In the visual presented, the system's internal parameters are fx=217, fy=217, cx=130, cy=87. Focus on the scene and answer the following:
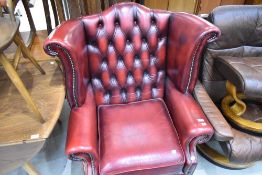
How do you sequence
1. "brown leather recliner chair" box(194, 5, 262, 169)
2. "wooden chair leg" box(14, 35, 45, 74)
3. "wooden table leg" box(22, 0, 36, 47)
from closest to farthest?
"brown leather recliner chair" box(194, 5, 262, 169) < "wooden chair leg" box(14, 35, 45, 74) < "wooden table leg" box(22, 0, 36, 47)

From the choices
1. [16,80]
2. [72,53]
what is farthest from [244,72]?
[16,80]

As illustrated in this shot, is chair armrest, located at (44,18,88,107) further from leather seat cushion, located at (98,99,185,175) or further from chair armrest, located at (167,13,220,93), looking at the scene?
chair armrest, located at (167,13,220,93)

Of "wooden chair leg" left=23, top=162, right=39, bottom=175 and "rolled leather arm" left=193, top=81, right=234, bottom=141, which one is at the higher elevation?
"rolled leather arm" left=193, top=81, right=234, bottom=141

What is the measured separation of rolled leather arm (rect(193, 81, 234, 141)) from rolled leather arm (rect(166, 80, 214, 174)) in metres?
0.06

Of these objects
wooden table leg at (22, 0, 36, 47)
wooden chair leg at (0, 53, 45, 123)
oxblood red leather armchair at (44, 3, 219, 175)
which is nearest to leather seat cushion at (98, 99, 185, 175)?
oxblood red leather armchair at (44, 3, 219, 175)

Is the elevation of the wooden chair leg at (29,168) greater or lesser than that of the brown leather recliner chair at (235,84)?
lesser

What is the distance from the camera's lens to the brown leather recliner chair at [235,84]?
1.23 meters

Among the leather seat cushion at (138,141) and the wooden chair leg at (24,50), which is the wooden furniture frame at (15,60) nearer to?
the wooden chair leg at (24,50)

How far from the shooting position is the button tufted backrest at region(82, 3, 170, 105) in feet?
4.35

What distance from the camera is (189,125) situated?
1.15m

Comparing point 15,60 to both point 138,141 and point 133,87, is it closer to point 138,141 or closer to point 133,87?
point 133,87

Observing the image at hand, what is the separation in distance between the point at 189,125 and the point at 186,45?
0.45 m

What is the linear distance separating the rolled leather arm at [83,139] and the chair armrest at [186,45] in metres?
0.58

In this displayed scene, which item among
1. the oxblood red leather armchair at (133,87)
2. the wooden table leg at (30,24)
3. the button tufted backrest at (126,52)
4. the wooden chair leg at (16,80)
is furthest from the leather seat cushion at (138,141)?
the wooden table leg at (30,24)
